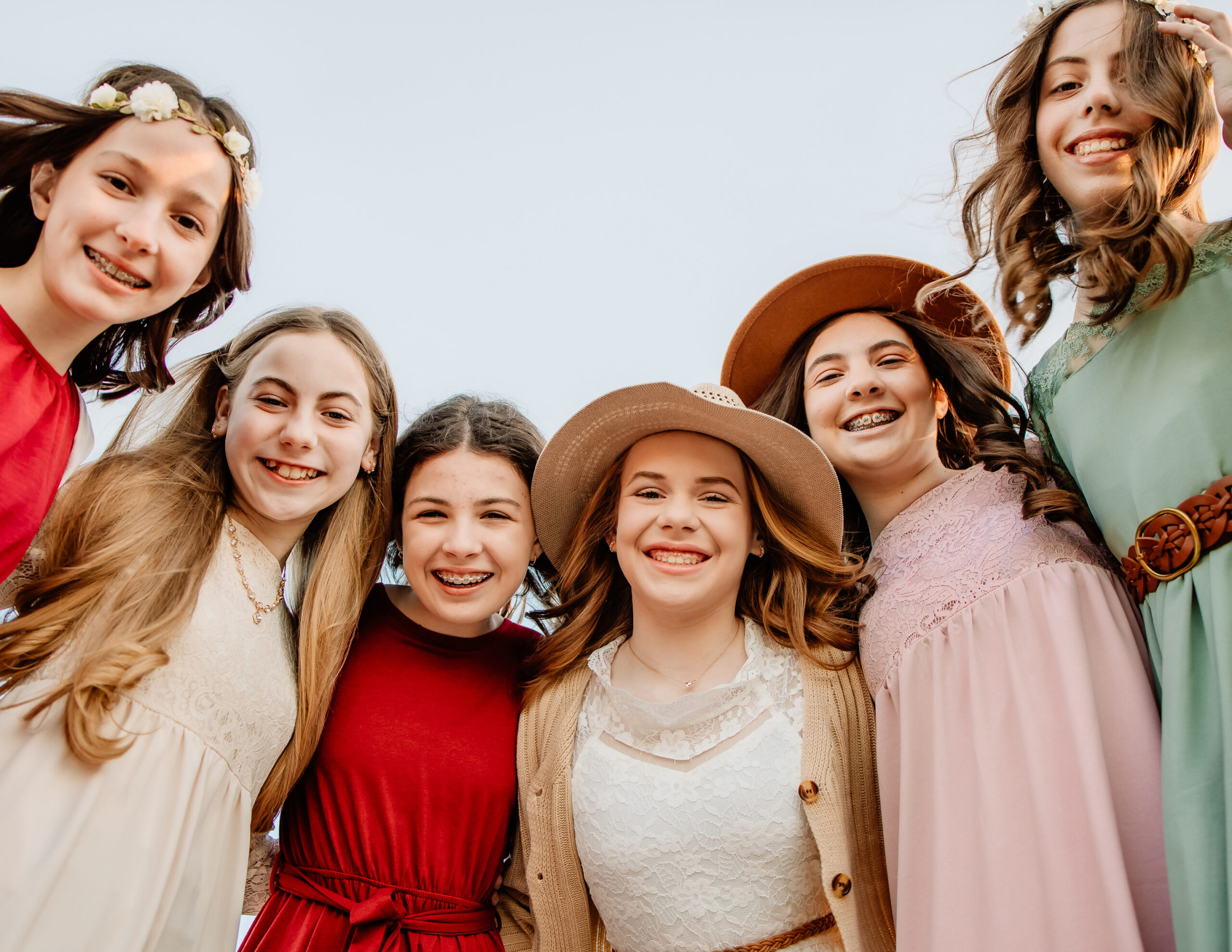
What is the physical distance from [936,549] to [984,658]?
0.44 m

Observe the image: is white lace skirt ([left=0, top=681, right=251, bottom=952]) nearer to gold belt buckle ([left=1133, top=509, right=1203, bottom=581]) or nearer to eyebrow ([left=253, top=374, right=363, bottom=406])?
eyebrow ([left=253, top=374, right=363, bottom=406])

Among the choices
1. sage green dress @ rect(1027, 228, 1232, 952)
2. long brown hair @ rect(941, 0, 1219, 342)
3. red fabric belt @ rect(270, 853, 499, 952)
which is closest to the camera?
sage green dress @ rect(1027, 228, 1232, 952)

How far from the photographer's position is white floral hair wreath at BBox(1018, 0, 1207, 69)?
2336 millimetres

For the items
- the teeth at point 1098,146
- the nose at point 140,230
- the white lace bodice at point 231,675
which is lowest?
the white lace bodice at point 231,675

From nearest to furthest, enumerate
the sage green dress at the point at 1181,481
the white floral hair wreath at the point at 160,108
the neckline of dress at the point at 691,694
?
1. the sage green dress at the point at 1181,481
2. the white floral hair wreath at the point at 160,108
3. the neckline of dress at the point at 691,694

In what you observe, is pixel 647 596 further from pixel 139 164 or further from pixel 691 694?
pixel 139 164

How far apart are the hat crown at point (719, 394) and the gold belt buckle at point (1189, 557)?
1.15m

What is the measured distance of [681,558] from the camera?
2.86m

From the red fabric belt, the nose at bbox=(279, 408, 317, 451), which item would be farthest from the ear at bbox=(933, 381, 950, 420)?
the red fabric belt

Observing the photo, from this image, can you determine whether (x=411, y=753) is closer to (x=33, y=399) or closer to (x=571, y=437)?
(x=571, y=437)

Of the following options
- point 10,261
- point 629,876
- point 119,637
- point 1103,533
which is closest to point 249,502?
point 119,637

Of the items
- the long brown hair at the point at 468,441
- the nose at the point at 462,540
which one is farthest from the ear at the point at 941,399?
the nose at the point at 462,540
